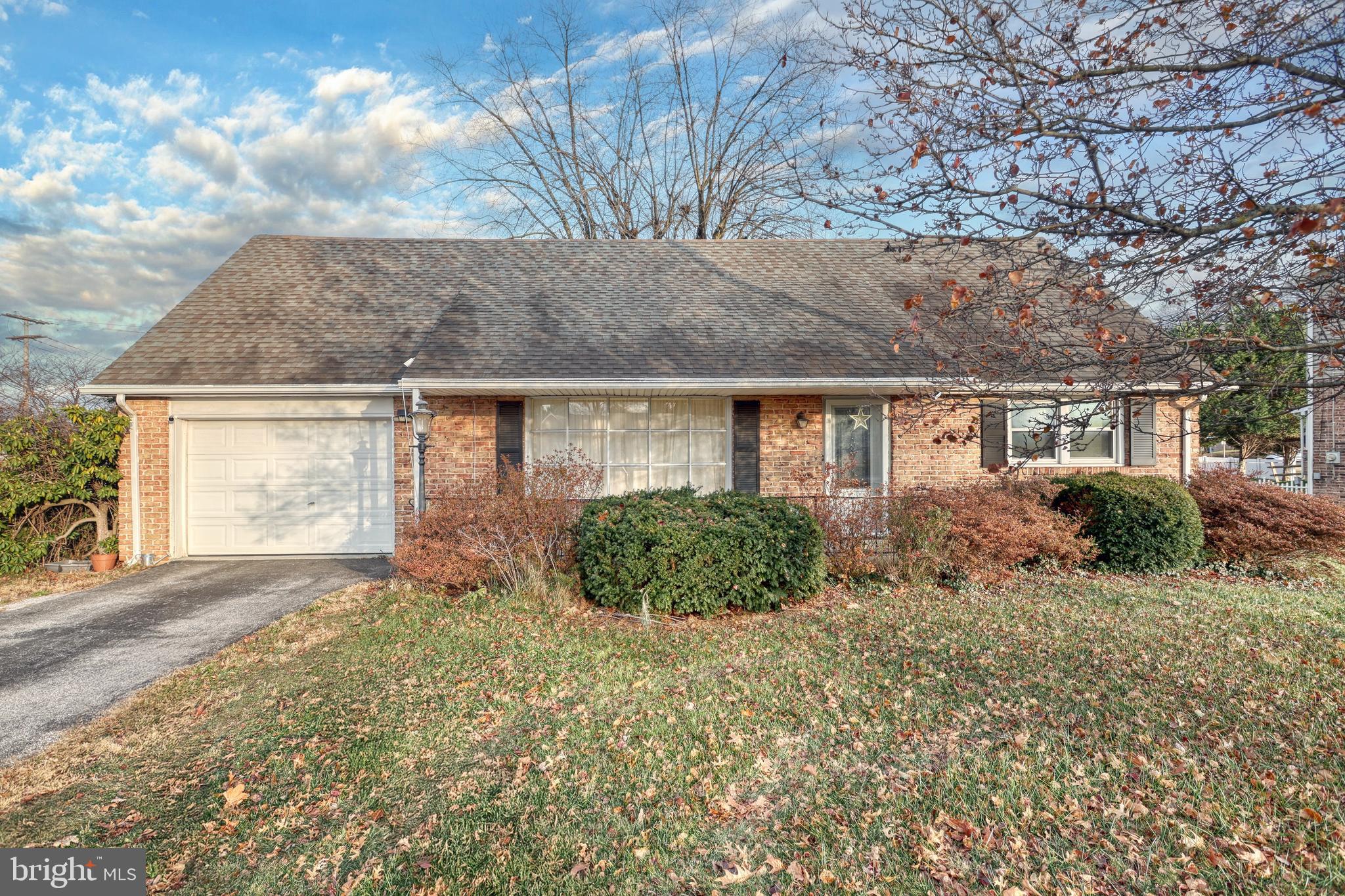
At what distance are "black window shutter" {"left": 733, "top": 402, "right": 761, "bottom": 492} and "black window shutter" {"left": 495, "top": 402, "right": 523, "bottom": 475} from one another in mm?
3300

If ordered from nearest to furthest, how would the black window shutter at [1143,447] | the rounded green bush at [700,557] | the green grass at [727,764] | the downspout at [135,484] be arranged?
the green grass at [727,764] → the rounded green bush at [700,557] → the downspout at [135,484] → the black window shutter at [1143,447]

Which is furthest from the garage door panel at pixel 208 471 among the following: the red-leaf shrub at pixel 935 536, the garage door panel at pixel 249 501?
the red-leaf shrub at pixel 935 536

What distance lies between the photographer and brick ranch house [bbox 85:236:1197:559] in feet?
30.6

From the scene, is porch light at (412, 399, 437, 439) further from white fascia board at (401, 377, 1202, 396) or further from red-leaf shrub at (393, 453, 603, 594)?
red-leaf shrub at (393, 453, 603, 594)

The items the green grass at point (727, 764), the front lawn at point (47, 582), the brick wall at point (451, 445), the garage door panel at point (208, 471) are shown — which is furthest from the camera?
the garage door panel at point (208, 471)

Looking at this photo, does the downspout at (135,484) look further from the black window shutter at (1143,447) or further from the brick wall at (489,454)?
the black window shutter at (1143,447)

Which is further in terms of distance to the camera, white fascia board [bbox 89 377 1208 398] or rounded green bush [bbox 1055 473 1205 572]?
white fascia board [bbox 89 377 1208 398]

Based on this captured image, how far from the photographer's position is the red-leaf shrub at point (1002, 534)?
765cm

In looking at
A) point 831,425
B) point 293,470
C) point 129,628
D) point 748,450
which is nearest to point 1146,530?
point 831,425

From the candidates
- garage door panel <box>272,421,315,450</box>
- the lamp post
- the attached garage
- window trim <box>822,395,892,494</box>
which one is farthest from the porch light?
window trim <box>822,395,892,494</box>

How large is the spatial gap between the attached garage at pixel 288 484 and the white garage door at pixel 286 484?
0.03 ft

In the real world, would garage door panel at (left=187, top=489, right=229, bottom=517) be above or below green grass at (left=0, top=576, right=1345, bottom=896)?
above

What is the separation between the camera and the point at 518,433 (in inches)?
388

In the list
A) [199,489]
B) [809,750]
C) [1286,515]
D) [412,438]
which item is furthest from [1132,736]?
[199,489]
